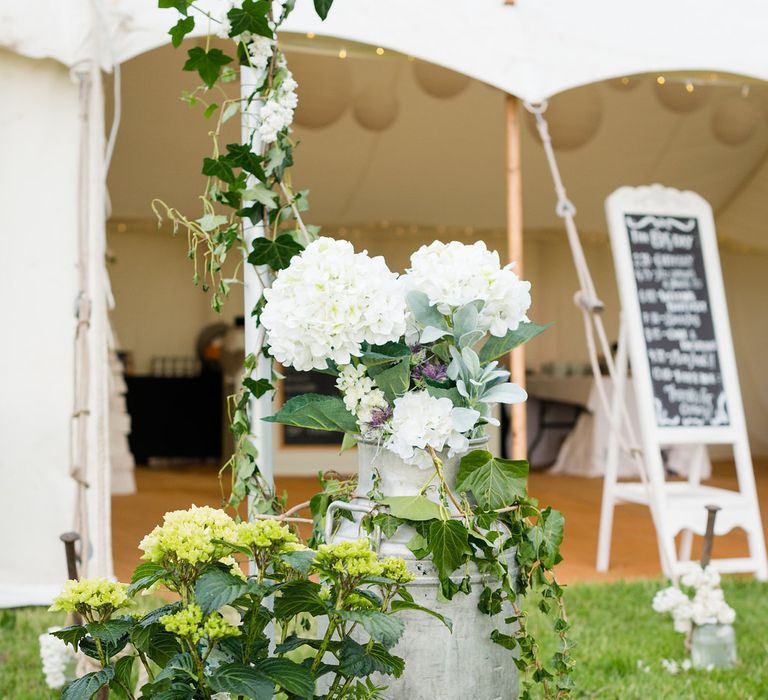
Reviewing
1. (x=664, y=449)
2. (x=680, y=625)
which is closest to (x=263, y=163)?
(x=680, y=625)

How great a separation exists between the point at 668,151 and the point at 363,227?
7.67 ft

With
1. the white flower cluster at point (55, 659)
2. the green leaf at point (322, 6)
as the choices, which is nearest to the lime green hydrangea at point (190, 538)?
the green leaf at point (322, 6)

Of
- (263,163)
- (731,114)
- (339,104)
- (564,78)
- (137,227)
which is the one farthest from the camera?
(137,227)

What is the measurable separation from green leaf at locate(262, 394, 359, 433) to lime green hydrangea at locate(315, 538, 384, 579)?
27 cm

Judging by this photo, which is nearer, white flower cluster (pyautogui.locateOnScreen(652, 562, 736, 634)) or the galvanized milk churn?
the galvanized milk churn

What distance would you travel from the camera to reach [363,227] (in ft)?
25.4

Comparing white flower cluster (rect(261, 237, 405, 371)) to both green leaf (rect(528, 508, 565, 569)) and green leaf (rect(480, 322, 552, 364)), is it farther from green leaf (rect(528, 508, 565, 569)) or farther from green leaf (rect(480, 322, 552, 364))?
green leaf (rect(528, 508, 565, 569))

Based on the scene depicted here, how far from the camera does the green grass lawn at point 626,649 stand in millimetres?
2414

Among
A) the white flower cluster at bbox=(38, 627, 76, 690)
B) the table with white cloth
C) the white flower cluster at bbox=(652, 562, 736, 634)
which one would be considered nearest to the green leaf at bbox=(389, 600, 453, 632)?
the white flower cluster at bbox=(38, 627, 76, 690)

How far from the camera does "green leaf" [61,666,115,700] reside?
1.15 m

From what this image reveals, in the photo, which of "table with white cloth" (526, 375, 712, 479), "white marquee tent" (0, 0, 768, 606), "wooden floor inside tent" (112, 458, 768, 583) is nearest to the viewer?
"white marquee tent" (0, 0, 768, 606)

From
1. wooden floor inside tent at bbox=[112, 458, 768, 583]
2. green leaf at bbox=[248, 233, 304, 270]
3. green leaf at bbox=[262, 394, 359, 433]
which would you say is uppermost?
green leaf at bbox=[248, 233, 304, 270]

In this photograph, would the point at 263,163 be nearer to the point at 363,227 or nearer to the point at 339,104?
the point at 339,104

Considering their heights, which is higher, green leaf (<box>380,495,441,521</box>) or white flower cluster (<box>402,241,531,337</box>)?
white flower cluster (<box>402,241,531,337</box>)
